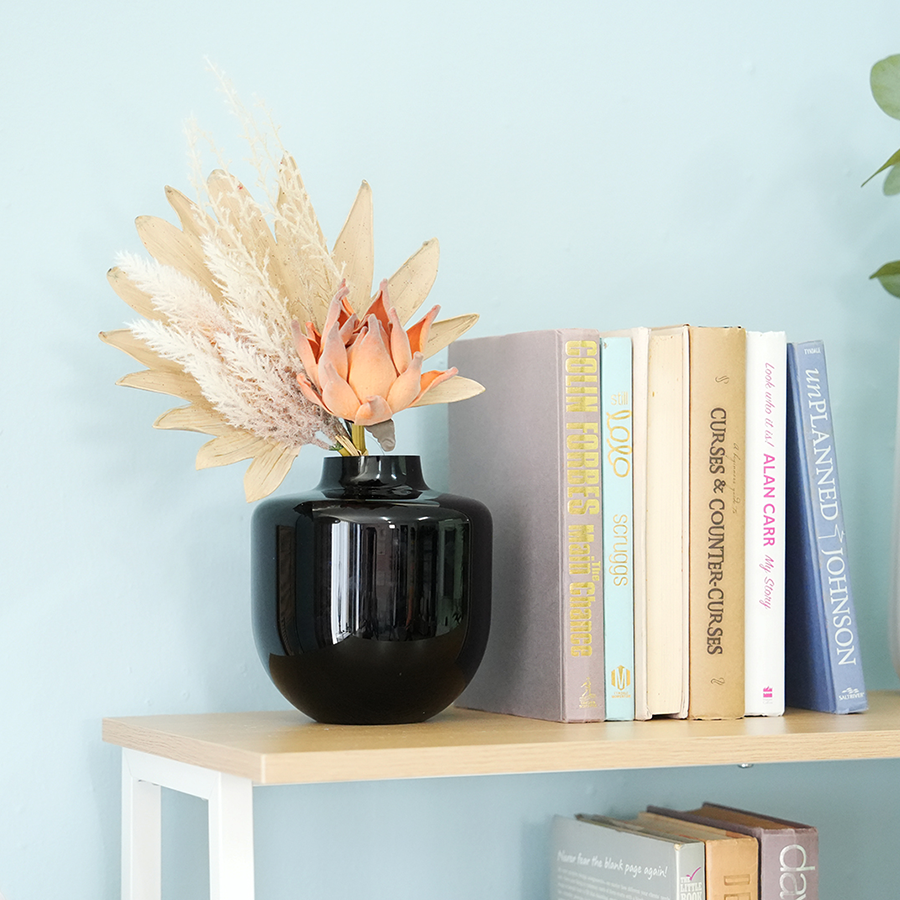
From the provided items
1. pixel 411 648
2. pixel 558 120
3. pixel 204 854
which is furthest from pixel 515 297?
pixel 204 854

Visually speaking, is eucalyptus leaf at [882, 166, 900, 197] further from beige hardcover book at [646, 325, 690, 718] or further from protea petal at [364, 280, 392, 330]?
protea petal at [364, 280, 392, 330]

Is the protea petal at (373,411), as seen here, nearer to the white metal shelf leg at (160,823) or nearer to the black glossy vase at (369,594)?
the black glossy vase at (369,594)

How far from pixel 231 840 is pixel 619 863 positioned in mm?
338

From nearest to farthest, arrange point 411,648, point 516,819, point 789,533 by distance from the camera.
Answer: point 411,648 → point 789,533 → point 516,819

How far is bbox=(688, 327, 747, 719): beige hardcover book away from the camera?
0.80 m

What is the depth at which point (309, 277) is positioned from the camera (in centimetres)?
79

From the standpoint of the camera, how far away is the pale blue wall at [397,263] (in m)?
0.87

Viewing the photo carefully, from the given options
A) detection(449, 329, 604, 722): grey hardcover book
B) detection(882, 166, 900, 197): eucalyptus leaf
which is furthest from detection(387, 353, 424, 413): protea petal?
detection(882, 166, 900, 197): eucalyptus leaf

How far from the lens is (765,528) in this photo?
819 millimetres

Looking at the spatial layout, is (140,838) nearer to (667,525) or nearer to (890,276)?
(667,525)

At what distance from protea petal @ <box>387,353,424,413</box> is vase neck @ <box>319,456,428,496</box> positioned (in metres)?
0.05

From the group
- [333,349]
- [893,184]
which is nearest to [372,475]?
[333,349]

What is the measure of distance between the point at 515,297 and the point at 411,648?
410mm

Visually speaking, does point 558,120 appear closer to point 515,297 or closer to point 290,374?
point 515,297
